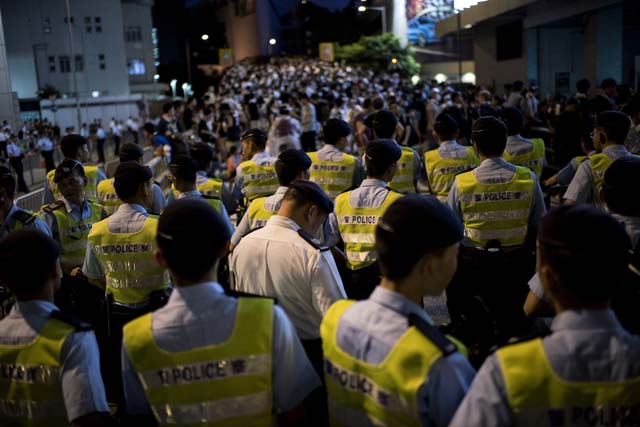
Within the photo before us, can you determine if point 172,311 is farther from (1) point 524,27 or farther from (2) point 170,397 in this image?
(1) point 524,27

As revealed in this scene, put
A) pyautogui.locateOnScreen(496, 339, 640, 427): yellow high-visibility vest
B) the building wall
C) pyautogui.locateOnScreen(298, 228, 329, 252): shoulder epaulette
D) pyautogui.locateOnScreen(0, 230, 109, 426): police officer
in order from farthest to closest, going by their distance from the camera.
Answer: the building wall, pyautogui.locateOnScreen(298, 228, 329, 252): shoulder epaulette, pyautogui.locateOnScreen(0, 230, 109, 426): police officer, pyautogui.locateOnScreen(496, 339, 640, 427): yellow high-visibility vest

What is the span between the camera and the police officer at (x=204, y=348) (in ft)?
7.40

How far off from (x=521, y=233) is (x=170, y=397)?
3.16 metres

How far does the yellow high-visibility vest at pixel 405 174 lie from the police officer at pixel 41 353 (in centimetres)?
467

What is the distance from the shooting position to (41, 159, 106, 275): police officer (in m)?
5.25

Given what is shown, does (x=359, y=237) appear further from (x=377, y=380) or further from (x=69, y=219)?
(x=377, y=380)

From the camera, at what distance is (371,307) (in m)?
2.21

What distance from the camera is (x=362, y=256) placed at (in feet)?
15.8

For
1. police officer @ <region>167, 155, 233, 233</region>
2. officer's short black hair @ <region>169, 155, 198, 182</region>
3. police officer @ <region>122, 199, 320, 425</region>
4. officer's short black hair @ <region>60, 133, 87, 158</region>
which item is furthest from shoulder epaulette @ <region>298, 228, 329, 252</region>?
officer's short black hair @ <region>60, 133, 87, 158</region>

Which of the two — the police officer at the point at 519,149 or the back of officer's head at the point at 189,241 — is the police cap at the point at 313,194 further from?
the police officer at the point at 519,149

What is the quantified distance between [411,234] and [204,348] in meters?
0.82

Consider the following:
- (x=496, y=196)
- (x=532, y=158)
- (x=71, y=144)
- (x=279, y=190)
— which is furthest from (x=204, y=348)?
(x=71, y=144)

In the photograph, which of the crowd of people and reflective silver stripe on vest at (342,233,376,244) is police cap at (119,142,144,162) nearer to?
the crowd of people

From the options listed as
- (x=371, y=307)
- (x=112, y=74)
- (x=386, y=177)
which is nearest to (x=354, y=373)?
(x=371, y=307)
